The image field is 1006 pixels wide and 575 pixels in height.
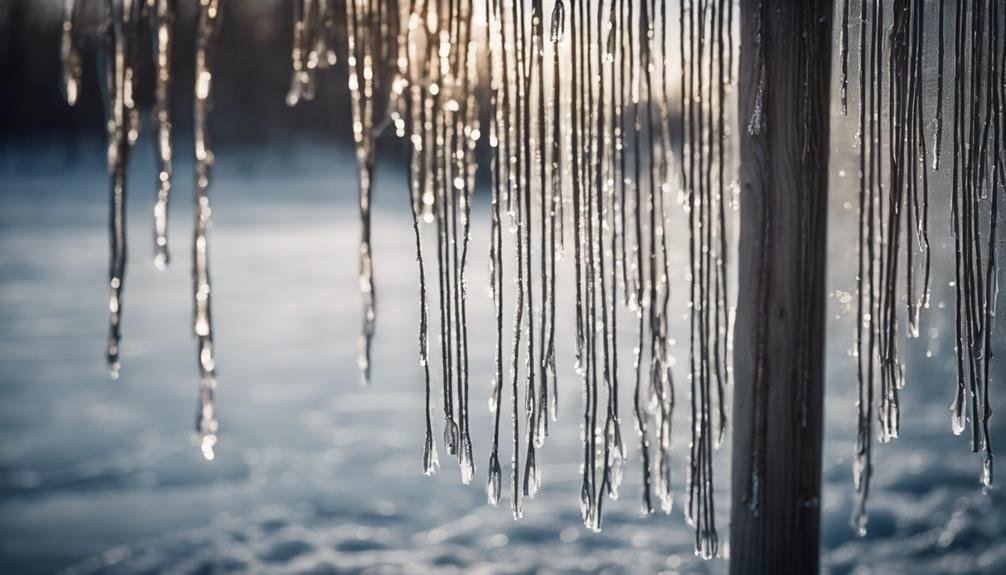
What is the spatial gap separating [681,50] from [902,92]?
405 millimetres

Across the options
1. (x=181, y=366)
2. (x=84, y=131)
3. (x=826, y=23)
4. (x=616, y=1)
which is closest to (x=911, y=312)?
(x=826, y=23)

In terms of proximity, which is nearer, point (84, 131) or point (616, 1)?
point (616, 1)

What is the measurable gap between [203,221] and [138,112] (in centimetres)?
21

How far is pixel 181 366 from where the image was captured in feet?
26.7

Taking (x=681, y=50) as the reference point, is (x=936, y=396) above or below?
below

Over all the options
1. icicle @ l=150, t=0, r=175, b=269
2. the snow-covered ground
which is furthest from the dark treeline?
icicle @ l=150, t=0, r=175, b=269

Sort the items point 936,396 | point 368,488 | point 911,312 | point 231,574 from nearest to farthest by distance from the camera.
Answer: point 911,312, point 231,574, point 368,488, point 936,396

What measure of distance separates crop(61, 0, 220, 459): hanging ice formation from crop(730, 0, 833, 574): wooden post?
3.01 ft

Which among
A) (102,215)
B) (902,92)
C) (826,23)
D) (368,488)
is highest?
(826,23)

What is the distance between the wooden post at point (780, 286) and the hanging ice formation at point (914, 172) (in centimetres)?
9

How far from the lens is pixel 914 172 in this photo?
1505mm

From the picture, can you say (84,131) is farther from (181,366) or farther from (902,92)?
(902,92)

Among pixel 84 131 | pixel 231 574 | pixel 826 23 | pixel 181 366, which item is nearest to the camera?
pixel 826 23

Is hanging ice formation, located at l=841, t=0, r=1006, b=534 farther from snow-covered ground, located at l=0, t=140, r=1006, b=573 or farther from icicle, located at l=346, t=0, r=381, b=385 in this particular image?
icicle, located at l=346, t=0, r=381, b=385
